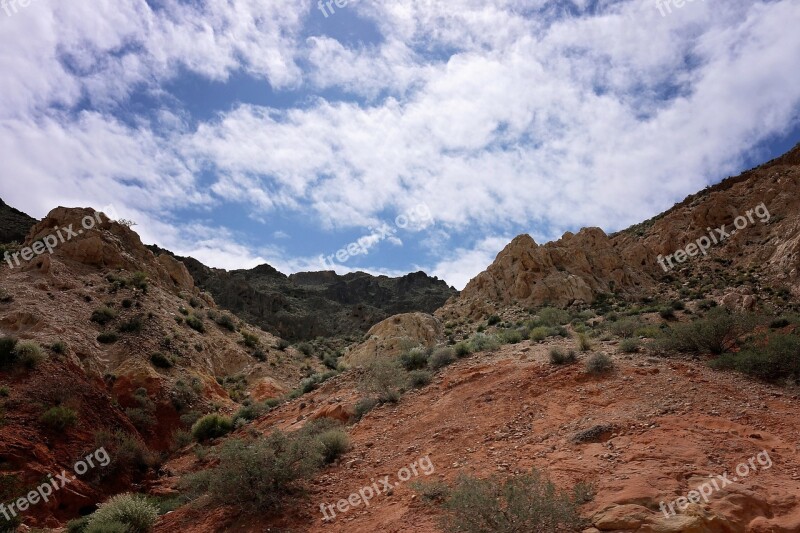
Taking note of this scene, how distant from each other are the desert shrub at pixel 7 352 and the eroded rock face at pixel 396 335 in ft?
34.4

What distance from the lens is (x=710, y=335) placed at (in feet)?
34.7

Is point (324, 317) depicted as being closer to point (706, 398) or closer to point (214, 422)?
point (214, 422)

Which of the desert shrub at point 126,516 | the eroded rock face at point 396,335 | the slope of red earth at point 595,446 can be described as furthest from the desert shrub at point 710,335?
the desert shrub at point 126,516

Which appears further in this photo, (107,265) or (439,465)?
(107,265)

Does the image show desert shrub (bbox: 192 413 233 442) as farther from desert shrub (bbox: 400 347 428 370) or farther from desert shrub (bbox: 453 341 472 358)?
desert shrub (bbox: 453 341 472 358)

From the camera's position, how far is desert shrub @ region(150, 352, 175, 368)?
1802cm

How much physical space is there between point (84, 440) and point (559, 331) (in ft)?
41.8

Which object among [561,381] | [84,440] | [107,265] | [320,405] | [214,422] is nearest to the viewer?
[561,381]

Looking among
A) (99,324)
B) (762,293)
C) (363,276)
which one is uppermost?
(363,276)

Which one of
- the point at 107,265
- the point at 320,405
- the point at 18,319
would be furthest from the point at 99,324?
the point at 320,405

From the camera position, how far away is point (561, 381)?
9.70m

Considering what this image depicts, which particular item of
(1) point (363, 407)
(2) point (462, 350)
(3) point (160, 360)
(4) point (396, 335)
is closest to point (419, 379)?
(1) point (363, 407)

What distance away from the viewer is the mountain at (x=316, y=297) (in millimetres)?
55906

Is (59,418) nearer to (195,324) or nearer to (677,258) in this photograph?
(195,324)
